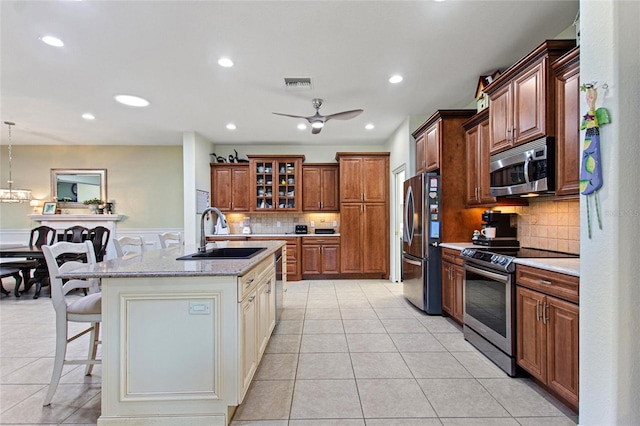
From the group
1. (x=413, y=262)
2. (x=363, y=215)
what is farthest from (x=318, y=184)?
(x=413, y=262)

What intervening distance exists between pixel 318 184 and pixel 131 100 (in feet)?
11.1

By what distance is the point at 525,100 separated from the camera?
93.0 inches

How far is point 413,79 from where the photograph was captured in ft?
11.0

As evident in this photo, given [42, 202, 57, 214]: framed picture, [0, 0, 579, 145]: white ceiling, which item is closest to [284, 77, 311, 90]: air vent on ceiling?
[0, 0, 579, 145]: white ceiling

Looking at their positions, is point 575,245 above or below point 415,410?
above

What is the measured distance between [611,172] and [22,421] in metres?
3.50

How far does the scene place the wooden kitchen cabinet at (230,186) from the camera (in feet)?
19.9

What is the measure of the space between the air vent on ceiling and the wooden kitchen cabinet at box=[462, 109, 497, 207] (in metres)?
1.90

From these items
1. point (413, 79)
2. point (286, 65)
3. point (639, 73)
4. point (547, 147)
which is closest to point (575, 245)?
point (547, 147)

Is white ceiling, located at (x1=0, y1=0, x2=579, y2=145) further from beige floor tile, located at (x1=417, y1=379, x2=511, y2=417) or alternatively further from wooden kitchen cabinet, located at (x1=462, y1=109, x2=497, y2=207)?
beige floor tile, located at (x1=417, y1=379, x2=511, y2=417)

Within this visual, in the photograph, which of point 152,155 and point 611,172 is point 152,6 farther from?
point 152,155

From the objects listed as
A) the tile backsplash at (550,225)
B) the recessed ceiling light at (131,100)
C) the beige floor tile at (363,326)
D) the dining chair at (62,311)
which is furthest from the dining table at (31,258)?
the tile backsplash at (550,225)

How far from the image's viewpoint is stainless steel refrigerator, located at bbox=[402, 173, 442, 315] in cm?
352

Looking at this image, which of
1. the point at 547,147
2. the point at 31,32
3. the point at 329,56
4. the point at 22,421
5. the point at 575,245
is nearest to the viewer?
the point at 22,421
